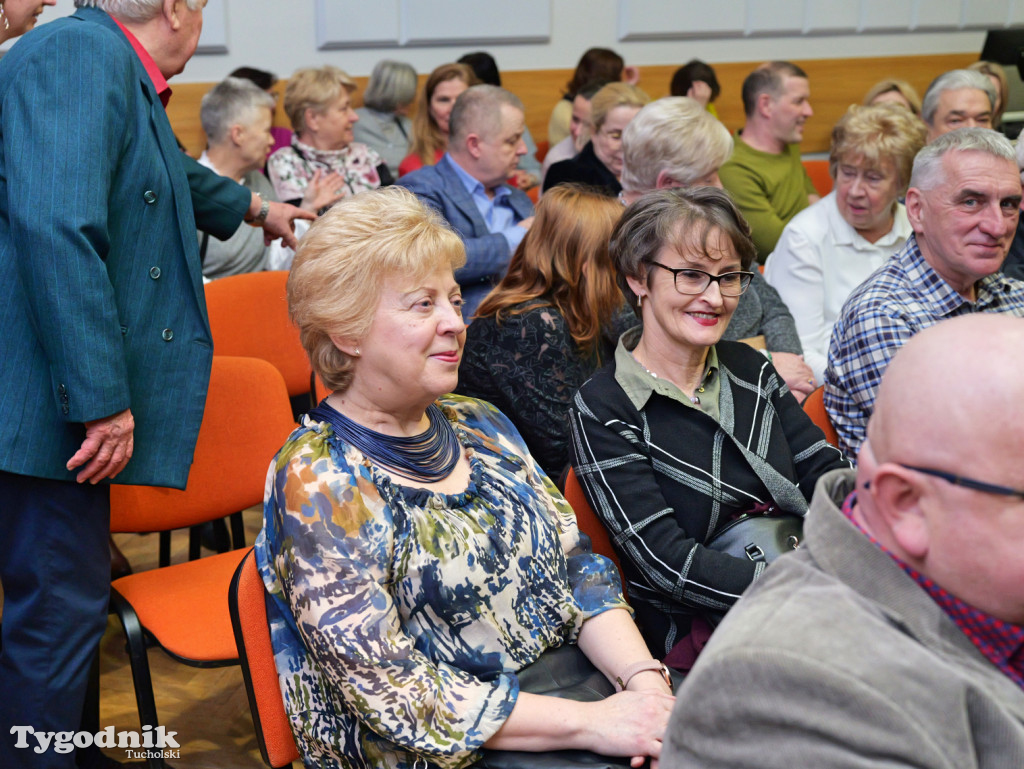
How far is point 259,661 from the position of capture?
58.9 inches

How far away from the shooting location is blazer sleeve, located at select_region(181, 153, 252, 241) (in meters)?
2.51

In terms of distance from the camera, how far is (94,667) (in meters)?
2.16

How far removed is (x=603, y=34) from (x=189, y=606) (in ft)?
18.5

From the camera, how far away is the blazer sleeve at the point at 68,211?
69.7 inches

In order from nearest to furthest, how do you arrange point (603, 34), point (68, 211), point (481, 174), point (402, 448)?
1. point (402, 448)
2. point (68, 211)
3. point (481, 174)
4. point (603, 34)

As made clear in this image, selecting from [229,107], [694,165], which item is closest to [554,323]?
[694,165]

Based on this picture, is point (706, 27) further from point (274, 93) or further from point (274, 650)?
point (274, 650)

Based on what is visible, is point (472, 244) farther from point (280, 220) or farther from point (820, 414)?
point (820, 414)

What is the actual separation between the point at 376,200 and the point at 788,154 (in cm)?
377

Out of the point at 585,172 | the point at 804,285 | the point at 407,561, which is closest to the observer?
the point at 407,561

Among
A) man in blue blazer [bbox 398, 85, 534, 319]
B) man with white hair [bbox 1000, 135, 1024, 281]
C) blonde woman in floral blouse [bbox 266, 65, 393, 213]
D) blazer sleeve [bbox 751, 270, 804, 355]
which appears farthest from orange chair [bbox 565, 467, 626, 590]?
blonde woman in floral blouse [bbox 266, 65, 393, 213]

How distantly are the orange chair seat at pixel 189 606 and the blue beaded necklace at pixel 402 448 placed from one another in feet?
1.82

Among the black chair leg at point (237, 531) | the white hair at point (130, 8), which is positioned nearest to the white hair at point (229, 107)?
the black chair leg at point (237, 531)

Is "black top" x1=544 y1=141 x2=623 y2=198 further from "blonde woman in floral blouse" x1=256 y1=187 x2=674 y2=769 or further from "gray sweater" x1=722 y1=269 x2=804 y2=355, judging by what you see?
"blonde woman in floral blouse" x1=256 y1=187 x2=674 y2=769
